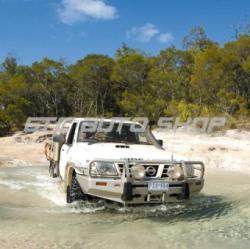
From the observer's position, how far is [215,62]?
32375 mm

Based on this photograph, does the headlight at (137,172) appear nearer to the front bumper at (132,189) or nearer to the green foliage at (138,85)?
the front bumper at (132,189)

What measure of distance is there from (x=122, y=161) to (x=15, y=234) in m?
1.90

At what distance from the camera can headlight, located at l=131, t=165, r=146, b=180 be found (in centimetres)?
655

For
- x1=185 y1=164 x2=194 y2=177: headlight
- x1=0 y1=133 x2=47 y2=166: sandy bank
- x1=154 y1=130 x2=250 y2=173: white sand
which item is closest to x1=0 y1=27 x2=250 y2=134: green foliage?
x1=154 y1=130 x2=250 y2=173: white sand

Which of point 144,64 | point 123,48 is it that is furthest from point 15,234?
point 123,48

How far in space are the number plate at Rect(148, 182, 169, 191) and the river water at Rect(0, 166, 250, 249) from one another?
457 mm

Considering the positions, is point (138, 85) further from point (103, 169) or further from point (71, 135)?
point (103, 169)

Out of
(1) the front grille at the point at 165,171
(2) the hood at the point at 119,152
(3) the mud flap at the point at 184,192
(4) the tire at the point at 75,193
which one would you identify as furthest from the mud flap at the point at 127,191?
(4) the tire at the point at 75,193

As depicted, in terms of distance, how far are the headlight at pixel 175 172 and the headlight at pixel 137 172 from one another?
1.61 ft

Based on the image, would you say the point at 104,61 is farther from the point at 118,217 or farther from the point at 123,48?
the point at 118,217

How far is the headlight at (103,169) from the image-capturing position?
21.9 ft

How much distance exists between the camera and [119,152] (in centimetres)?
711

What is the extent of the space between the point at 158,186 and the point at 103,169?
887 millimetres

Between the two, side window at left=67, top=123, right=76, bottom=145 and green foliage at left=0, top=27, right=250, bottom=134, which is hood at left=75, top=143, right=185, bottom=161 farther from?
green foliage at left=0, top=27, right=250, bottom=134
